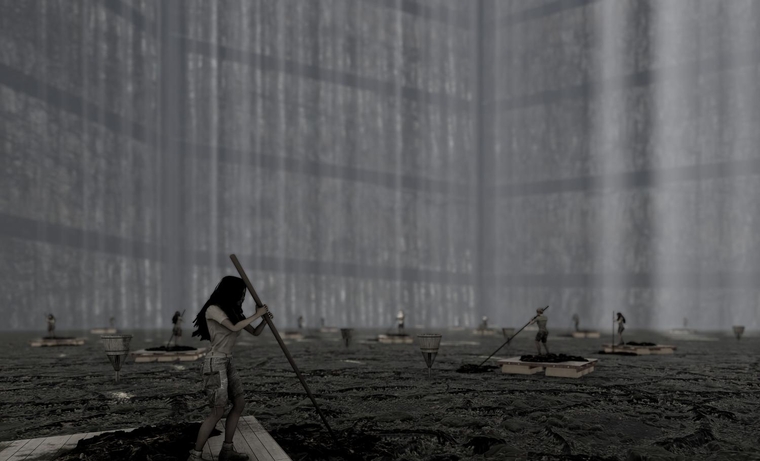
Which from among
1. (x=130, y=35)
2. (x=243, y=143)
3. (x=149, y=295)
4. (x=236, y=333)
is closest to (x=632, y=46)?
(x=243, y=143)

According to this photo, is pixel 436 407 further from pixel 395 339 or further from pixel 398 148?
pixel 398 148

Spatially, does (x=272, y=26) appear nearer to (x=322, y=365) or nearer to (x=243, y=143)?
(x=243, y=143)

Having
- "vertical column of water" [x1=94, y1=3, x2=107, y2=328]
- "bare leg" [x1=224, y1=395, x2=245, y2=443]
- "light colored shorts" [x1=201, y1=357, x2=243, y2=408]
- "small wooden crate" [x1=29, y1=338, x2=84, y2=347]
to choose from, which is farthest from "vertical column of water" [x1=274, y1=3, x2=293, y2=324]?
"light colored shorts" [x1=201, y1=357, x2=243, y2=408]

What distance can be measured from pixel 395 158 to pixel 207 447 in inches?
1701

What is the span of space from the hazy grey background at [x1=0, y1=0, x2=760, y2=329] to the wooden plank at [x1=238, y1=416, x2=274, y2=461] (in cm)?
2900

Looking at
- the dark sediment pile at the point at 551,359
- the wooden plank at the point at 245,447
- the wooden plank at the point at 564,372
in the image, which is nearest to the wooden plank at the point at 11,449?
the wooden plank at the point at 245,447

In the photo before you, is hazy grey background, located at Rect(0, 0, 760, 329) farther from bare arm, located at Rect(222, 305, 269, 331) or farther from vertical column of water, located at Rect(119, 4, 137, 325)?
bare arm, located at Rect(222, 305, 269, 331)

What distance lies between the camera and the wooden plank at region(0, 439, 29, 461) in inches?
219

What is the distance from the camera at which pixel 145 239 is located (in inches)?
1494

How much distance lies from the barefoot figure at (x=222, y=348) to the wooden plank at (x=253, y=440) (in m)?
0.23

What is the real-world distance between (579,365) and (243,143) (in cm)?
3492

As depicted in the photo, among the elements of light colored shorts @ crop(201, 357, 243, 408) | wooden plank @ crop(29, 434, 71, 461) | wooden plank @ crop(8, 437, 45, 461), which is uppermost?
light colored shorts @ crop(201, 357, 243, 408)

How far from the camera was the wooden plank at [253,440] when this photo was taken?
5.43 m

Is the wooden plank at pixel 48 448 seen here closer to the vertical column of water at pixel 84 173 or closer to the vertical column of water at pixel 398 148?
the vertical column of water at pixel 84 173
